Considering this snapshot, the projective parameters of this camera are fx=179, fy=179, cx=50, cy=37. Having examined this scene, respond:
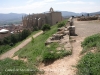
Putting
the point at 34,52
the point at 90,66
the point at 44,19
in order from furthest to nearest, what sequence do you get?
the point at 44,19 → the point at 34,52 → the point at 90,66

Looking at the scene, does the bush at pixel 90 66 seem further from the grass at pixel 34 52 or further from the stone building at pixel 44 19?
the stone building at pixel 44 19

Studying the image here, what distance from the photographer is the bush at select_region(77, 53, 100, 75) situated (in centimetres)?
441

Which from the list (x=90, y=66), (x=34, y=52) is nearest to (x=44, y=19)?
(x=34, y=52)

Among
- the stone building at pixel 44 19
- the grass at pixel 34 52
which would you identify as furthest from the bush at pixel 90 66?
the stone building at pixel 44 19

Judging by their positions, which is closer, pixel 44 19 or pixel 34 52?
pixel 34 52

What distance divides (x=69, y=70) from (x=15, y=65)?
1.77 m

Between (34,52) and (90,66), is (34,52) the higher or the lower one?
the lower one

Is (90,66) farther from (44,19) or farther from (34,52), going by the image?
(44,19)

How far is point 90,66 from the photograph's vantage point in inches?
187

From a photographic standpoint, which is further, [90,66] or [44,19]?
[44,19]

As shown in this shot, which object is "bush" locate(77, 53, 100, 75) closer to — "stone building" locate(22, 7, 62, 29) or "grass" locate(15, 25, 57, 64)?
"grass" locate(15, 25, 57, 64)

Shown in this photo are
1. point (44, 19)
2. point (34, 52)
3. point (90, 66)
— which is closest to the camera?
point (90, 66)

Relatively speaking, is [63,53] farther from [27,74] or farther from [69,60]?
[27,74]

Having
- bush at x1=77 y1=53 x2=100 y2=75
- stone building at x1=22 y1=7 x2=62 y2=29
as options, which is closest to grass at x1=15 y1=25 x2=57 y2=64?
bush at x1=77 y1=53 x2=100 y2=75
